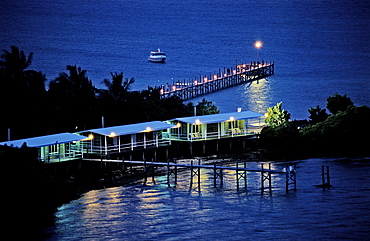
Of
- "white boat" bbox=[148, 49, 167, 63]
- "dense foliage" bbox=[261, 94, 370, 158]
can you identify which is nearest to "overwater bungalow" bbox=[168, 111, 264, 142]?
"dense foliage" bbox=[261, 94, 370, 158]

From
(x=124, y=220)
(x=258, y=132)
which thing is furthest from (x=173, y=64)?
(x=124, y=220)

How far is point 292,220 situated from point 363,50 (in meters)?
157

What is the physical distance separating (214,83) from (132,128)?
52.3 metres

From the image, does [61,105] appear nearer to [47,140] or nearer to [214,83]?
[47,140]

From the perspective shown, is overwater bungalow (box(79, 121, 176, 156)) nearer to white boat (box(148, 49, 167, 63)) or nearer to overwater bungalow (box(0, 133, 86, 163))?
overwater bungalow (box(0, 133, 86, 163))

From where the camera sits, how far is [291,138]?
6756cm

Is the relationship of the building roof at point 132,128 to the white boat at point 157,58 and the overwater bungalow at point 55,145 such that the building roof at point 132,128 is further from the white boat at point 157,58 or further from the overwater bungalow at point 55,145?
the white boat at point 157,58

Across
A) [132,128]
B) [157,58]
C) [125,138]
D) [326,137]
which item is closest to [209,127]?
[132,128]

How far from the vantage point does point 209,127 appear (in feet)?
233

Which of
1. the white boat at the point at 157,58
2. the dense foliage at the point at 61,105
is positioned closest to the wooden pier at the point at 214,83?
the dense foliage at the point at 61,105

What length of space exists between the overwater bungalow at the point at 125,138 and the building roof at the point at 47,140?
1.73m

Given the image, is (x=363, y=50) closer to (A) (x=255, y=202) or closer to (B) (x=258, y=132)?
(B) (x=258, y=132)

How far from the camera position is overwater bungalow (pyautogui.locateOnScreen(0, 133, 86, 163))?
5872cm

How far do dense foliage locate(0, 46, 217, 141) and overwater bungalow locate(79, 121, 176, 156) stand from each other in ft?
13.1
